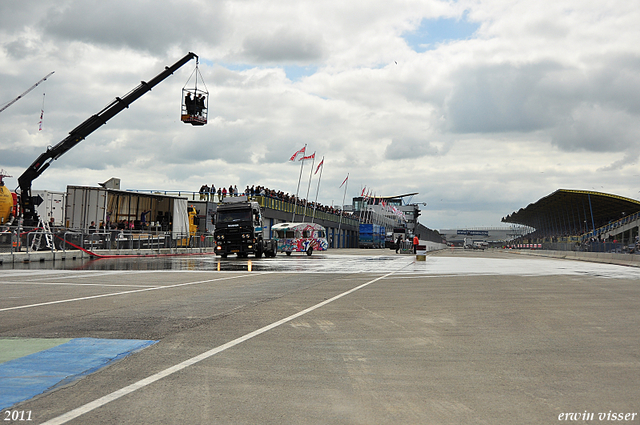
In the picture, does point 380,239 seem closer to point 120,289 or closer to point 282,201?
point 282,201

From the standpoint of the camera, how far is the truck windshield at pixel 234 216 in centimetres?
3375

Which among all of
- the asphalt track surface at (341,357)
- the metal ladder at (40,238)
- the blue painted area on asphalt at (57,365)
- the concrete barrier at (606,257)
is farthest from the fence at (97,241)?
the concrete barrier at (606,257)

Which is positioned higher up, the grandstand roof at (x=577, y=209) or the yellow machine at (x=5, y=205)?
the grandstand roof at (x=577, y=209)

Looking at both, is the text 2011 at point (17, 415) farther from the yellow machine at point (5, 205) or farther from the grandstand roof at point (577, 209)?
the grandstand roof at point (577, 209)

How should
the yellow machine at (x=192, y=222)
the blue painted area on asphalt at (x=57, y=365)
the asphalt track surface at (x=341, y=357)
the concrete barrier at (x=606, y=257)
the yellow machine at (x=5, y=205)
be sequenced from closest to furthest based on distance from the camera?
the asphalt track surface at (x=341, y=357)
the blue painted area on asphalt at (x=57, y=365)
the yellow machine at (x=5, y=205)
the concrete barrier at (x=606, y=257)
the yellow machine at (x=192, y=222)

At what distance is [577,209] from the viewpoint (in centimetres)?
9831

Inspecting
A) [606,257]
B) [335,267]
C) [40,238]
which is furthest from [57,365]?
[606,257]

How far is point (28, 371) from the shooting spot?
5.61 m

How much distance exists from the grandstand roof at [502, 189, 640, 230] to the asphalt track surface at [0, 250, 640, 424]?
229 feet

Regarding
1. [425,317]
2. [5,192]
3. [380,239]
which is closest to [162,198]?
[5,192]

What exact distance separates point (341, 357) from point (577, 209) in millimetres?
101748

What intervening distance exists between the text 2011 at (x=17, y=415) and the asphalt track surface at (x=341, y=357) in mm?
44

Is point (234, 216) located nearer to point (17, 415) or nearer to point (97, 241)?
point (97, 241)

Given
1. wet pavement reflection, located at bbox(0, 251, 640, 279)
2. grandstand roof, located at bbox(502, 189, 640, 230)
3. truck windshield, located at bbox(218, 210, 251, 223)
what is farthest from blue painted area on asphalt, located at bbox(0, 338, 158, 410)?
grandstand roof, located at bbox(502, 189, 640, 230)
